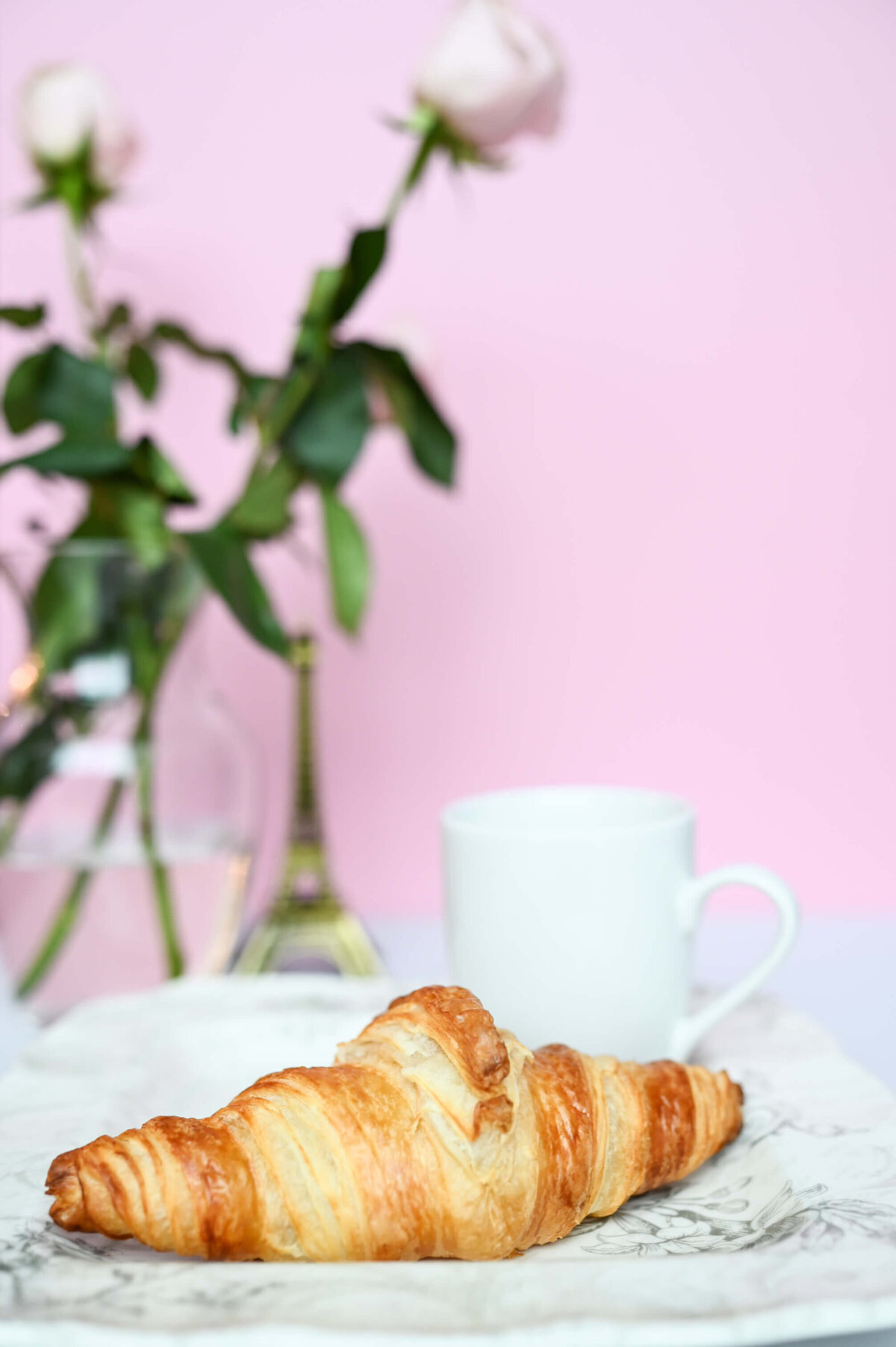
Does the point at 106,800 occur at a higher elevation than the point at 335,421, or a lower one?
lower

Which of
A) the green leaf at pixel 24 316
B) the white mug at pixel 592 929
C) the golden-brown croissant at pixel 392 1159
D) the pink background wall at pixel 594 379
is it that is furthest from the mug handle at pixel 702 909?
the pink background wall at pixel 594 379

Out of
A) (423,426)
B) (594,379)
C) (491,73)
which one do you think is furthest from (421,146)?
(594,379)

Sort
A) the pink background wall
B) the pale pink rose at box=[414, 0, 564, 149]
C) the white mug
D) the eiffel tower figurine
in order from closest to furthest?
1. the white mug
2. the pale pink rose at box=[414, 0, 564, 149]
3. the eiffel tower figurine
4. the pink background wall

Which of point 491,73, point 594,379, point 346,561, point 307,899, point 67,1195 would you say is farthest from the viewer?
point 594,379

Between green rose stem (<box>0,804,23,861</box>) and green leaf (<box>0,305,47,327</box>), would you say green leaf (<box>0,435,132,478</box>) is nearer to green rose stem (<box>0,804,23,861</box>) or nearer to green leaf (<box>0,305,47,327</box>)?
green leaf (<box>0,305,47,327</box>)

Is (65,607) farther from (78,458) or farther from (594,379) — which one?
(594,379)

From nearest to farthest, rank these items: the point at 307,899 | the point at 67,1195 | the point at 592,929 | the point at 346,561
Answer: the point at 67,1195 < the point at 592,929 < the point at 346,561 < the point at 307,899

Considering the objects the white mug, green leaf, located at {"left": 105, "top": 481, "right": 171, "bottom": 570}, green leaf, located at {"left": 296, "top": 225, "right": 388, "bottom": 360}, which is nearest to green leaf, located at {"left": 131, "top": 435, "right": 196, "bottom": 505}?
green leaf, located at {"left": 105, "top": 481, "right": 171, "bottom": 570}
